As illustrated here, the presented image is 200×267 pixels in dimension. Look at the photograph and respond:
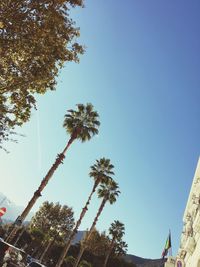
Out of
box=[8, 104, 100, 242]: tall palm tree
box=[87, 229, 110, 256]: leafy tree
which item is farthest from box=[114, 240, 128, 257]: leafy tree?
box=[8, 104, 100, 242]: tall palm tree

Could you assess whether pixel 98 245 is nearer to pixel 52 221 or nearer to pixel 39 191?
pixel 52 221

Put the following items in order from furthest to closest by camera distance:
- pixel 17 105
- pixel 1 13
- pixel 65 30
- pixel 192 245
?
pixel 17 105
pixel 192 245
pixel 65 30
pixel 1 13

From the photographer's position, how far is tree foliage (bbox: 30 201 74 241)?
65062 millimetres

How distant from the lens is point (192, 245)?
1565 cm

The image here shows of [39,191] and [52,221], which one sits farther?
[52,221]

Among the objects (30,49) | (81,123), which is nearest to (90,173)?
(81,123)

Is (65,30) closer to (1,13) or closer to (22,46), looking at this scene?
(22,46)

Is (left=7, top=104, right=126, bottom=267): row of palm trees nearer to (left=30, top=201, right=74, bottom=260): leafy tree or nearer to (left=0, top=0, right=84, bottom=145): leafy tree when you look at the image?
(left=0, top=0, right=84, bottom=145): leafy tree

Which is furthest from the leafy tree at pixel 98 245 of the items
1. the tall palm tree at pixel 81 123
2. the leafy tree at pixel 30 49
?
the leafy tree at pixel 30 49

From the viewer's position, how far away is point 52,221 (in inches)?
2601

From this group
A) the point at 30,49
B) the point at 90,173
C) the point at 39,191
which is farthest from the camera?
the point at 90,173

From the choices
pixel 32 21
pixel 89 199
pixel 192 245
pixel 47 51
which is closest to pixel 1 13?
pixel 32 21

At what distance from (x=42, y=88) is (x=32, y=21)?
3971mm

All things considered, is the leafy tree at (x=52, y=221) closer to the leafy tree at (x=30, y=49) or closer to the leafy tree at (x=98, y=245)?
the leafy tree at (x=98, y=245)
